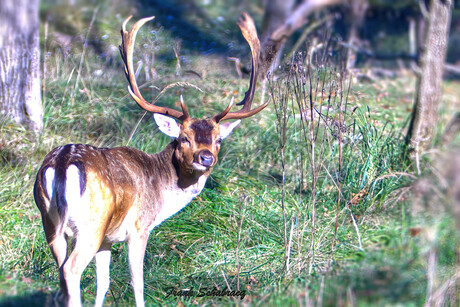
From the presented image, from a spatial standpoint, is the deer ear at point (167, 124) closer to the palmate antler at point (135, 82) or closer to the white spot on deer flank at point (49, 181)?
the palmate antler at point (135, 82)

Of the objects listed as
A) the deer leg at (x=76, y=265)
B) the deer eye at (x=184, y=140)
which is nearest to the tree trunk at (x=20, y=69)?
the deer eye at (x=184, y=140)

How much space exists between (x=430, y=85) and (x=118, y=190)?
3.73m

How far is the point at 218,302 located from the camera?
426cm

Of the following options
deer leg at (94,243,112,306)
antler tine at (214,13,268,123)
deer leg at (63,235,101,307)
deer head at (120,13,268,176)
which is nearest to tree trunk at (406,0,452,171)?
antler tine at (214,13,268,123)

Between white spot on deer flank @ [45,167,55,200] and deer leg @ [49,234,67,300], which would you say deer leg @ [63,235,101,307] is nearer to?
deer leg @ [49,234,67,300]

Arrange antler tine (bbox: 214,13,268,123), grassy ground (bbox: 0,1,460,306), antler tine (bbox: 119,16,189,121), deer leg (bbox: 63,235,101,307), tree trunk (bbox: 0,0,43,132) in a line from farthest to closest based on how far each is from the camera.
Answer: tree trunk (bbox: 0,0,43,132) → antler tine (bbox: 214,13,268,123) → antler tine (bbox: 119,16,189,121) → deer leg (bbox: 63,235,101,307) → grassy ground (bbox: 0,1,460,306)

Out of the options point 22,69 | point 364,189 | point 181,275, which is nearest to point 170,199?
point 181,275

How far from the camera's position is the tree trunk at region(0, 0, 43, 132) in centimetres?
A: 595

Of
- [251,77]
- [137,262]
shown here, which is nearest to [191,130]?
[251,77]

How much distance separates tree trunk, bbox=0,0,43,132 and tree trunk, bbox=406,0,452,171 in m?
4.35

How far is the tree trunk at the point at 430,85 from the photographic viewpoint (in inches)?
224

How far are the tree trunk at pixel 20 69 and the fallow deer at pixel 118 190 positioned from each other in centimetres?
158

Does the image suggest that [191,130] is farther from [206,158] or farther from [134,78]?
[134,78]

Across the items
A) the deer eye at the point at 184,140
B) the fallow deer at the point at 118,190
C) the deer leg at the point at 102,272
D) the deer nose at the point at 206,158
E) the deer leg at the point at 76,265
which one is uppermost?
the deer eye at the point at 184,140
